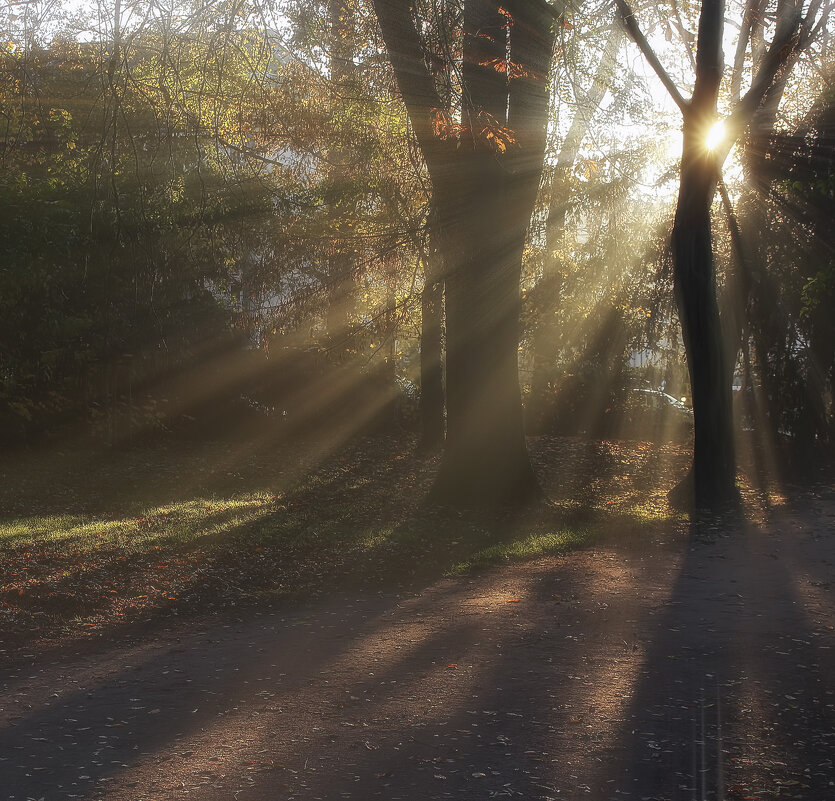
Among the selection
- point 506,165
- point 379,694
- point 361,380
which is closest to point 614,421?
point 361,380

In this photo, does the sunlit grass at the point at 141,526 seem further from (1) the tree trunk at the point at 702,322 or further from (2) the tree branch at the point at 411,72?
(1) the tree trunk at the point at 702,322

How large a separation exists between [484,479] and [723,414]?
169 inches

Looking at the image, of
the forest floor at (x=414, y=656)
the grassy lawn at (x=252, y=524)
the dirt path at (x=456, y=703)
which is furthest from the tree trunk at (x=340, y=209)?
the dirt path at (x=456, y=703)

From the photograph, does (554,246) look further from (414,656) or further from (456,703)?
(456,703)

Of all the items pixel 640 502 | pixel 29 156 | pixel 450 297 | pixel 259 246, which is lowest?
pixel 640 502

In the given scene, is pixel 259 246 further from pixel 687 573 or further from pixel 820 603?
pixel 820 603

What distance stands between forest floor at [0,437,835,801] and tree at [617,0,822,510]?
134cm

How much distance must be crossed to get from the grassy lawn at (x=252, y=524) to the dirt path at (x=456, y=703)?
1.19 metres

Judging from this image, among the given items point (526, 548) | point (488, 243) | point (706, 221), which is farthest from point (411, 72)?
point (526, 548)

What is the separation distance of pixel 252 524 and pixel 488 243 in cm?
516

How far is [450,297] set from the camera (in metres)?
13.2

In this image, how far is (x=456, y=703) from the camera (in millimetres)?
5543

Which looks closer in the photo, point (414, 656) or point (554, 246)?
point (414, 656)

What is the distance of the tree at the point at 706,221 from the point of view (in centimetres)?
1351
